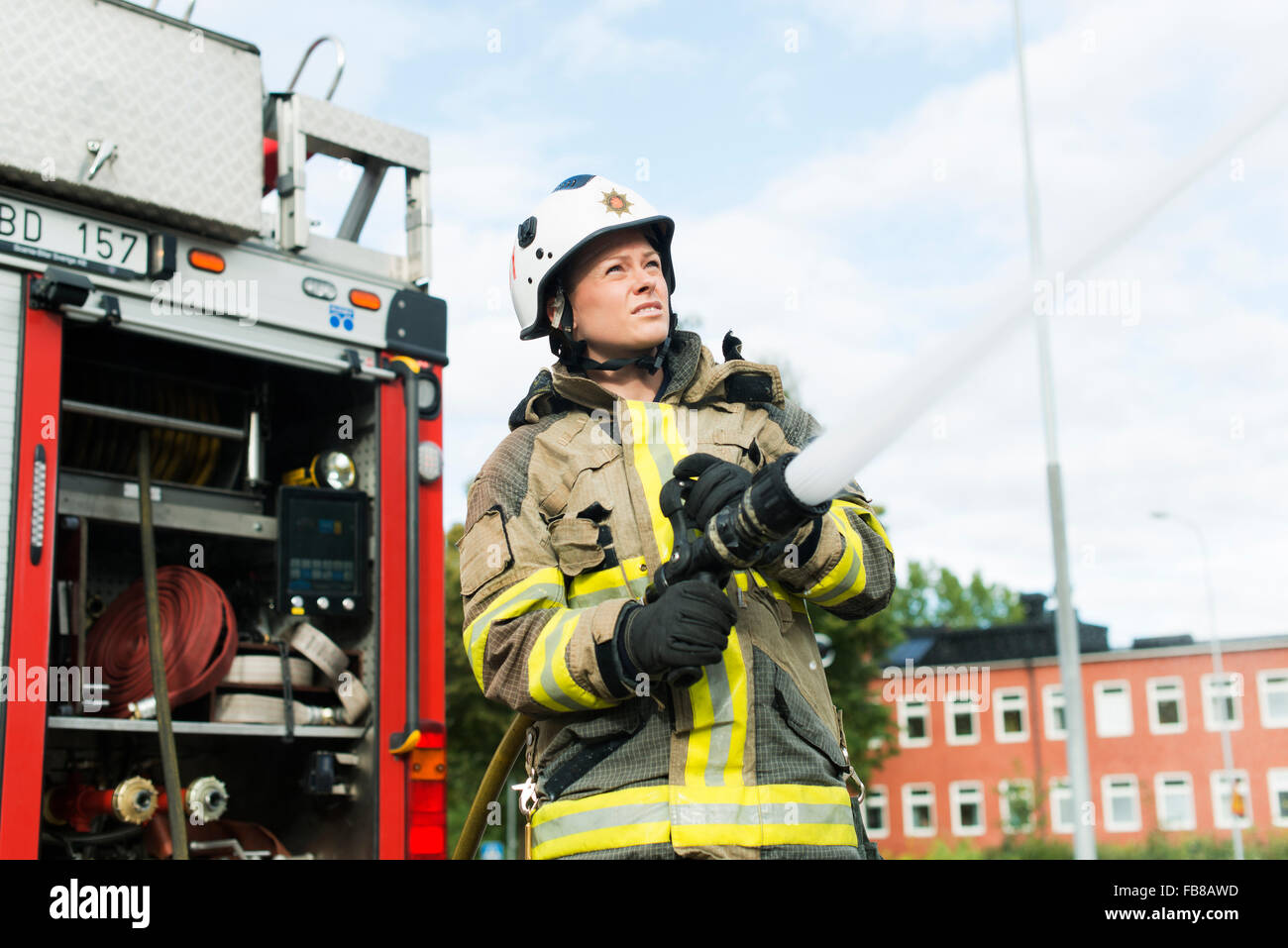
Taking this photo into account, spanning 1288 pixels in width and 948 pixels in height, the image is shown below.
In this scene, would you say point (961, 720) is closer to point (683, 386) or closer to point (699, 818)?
point (683, 386)

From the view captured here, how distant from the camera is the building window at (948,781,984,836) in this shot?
4741cm

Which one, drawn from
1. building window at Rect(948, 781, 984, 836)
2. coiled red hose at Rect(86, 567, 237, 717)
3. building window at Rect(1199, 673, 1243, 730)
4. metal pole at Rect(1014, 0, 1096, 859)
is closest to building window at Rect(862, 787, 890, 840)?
building window at Rect(948, 781, 984, 836)

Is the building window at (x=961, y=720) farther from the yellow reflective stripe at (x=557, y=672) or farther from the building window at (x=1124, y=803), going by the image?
the yellow reflective stripe at (x=557, y=672)

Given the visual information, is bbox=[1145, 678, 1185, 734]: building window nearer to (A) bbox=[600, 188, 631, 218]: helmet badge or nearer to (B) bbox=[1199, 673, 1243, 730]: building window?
(B) bbox=[1199, 673, 1243, 730]: building window

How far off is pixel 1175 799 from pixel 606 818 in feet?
149

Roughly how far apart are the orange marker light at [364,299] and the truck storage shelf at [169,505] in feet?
2.68

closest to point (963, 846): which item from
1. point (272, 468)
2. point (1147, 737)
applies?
point (1147, 737)

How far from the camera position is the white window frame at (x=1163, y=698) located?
4303 centimetres

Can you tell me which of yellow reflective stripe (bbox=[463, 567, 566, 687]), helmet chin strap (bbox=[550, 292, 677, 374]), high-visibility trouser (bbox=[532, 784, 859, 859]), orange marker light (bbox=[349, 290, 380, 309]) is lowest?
high-visibility trouser (bbox=[532, 784, 859, 859])

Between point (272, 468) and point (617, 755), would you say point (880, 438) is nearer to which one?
point (617, 755)

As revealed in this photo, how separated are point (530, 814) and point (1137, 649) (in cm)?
4395

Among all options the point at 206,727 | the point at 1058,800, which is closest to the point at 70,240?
the point at 206,727

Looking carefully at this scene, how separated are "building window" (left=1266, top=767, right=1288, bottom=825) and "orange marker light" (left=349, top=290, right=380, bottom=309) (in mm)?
40457

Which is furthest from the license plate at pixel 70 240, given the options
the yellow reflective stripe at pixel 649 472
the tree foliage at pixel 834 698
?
the tree foliage at pixel 834 698
